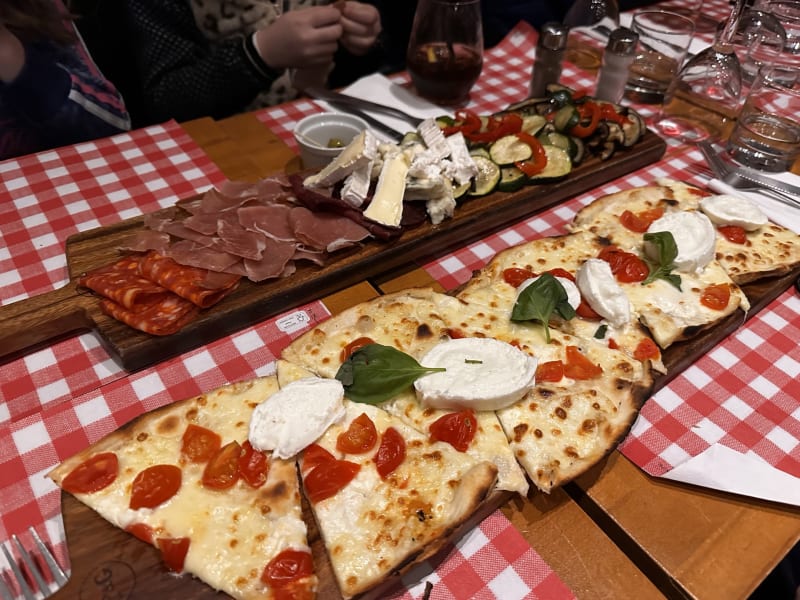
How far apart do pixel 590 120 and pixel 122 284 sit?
2.94m

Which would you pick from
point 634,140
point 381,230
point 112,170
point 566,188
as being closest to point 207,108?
point 112,170

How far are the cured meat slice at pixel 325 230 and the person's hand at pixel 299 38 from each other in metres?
1.96

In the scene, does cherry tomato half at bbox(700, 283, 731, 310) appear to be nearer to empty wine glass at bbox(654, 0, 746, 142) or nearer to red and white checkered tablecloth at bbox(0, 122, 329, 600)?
red and white checkered tablecloth at bbox(0, 122, 329, 600)

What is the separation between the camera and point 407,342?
92.8 inches

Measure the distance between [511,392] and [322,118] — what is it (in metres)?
2.40

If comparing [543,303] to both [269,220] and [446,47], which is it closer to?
[269,220]

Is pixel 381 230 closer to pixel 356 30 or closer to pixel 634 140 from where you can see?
pixel 634 140

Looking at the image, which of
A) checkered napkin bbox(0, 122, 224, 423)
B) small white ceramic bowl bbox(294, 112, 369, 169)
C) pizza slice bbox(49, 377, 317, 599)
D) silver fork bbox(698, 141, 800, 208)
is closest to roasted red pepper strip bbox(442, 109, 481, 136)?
small white ceramic bowl bbox(294, 112, 369, 169)

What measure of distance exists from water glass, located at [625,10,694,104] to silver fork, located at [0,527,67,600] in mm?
4773

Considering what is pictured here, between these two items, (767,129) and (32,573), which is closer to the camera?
(32,573)

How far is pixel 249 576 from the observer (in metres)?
1.67

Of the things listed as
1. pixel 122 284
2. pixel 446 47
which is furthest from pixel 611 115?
pixel 122 284

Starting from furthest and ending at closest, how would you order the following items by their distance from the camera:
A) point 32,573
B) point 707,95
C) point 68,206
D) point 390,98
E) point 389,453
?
1. point 707,95
2. point 390,98
3. point 68,206
4. point 389,453
5. point 32,573

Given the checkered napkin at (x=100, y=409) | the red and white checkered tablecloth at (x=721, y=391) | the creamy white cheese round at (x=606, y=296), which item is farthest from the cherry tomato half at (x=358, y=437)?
the creamy white cheese round at (x=606, y=296)
